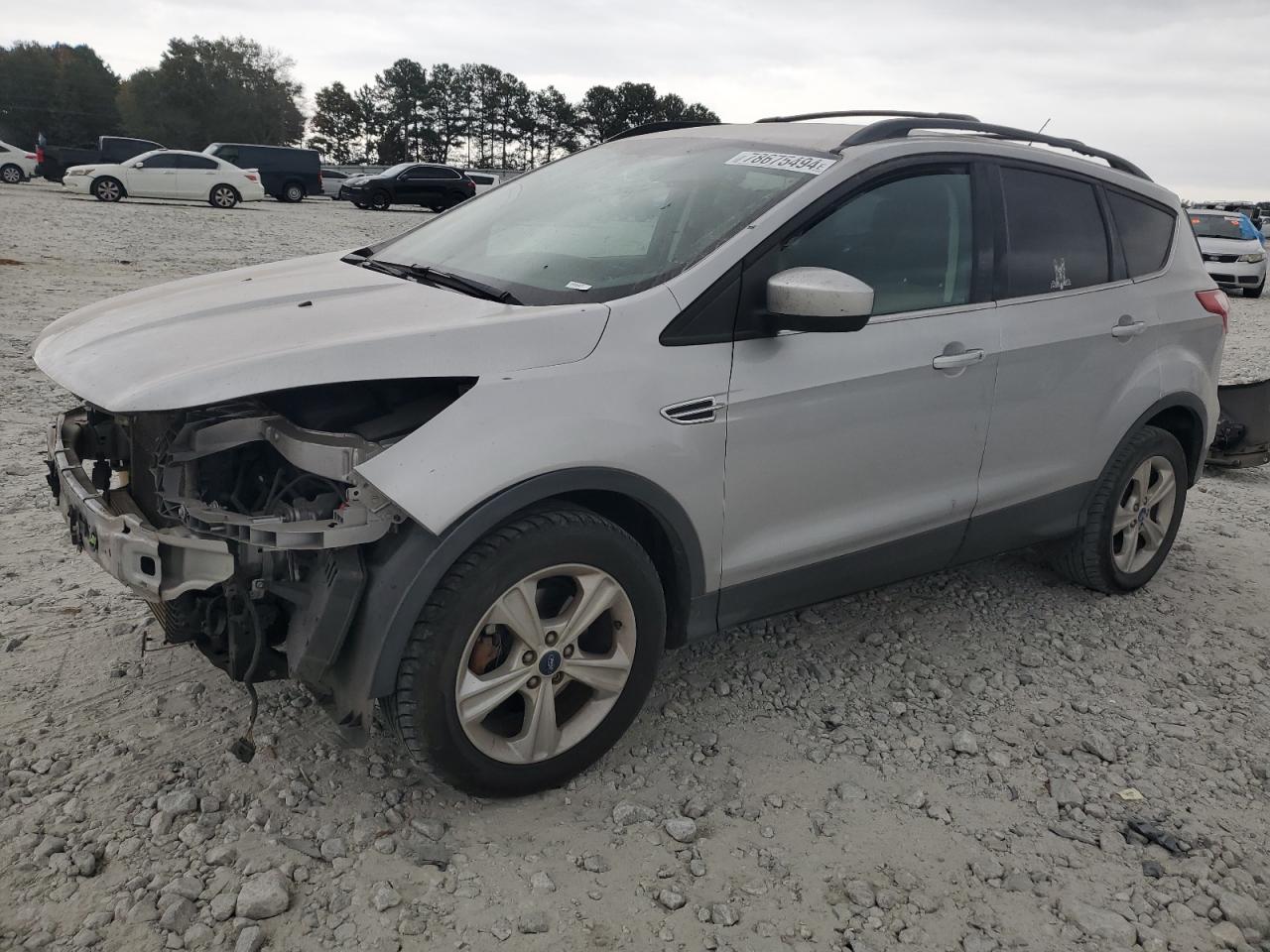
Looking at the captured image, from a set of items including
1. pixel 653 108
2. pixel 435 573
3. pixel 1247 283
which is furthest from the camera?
pixel 653 108

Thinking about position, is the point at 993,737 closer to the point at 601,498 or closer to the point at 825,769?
the point at 825,769

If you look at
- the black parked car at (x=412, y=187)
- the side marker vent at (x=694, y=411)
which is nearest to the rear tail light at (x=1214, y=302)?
the side marker vent at (x=694, y=411)

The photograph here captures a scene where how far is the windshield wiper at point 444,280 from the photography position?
2.96 metres

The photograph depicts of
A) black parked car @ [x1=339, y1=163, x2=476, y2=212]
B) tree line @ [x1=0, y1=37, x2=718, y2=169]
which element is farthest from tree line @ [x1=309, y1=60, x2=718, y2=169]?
black parked car @ [x1=339, y1=163, x2=476, y2=212]

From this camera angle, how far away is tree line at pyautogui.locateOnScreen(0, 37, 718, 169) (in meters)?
62.8

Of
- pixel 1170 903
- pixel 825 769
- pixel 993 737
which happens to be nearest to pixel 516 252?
pixel 825 769

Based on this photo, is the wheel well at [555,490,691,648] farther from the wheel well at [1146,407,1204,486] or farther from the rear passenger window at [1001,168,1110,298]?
the wheel well at [1146,407,1204,486]

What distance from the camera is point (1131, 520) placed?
4.37 m

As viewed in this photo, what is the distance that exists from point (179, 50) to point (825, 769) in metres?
74.5

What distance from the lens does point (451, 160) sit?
96.9 m

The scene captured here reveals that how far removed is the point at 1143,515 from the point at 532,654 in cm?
305

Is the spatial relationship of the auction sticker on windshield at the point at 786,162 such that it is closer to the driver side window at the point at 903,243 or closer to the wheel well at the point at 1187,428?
the driver side window at the point at 903,243

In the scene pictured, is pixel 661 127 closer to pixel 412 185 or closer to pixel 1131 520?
pixel 1131 520

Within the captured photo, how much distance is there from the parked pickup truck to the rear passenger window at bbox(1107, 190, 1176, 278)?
3001cm
